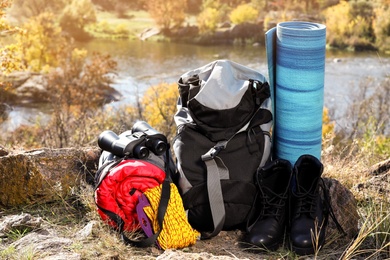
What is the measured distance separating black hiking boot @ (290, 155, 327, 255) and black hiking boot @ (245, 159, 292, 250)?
51 mm

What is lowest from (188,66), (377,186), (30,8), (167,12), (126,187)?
(188,66)

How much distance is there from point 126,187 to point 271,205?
70 centimetres

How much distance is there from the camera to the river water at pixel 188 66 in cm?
2069

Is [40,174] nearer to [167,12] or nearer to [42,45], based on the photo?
[42,45]

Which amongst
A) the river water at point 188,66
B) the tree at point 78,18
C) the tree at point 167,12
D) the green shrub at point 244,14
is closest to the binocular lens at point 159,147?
the river water at point 188,66

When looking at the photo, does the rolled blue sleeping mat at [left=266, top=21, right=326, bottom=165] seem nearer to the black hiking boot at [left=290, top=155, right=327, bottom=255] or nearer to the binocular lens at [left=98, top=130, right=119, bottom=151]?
the black hiking boot at [left=290, top=155, right=327, bottom=255]

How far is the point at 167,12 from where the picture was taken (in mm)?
39469

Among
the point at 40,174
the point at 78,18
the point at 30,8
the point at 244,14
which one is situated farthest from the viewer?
the point at 78,18

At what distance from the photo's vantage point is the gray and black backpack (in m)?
2.73

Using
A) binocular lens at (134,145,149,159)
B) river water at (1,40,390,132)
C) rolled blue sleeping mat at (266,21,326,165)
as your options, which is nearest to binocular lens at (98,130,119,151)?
binocular lens at (134,145,149,159)

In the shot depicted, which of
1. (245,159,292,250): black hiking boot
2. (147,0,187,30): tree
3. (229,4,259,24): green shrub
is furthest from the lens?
(147,0,187,30): tree

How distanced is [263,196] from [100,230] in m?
0.80

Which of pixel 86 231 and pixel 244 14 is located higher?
pixel 86 231

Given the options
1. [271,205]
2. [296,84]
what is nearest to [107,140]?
[271,205]
